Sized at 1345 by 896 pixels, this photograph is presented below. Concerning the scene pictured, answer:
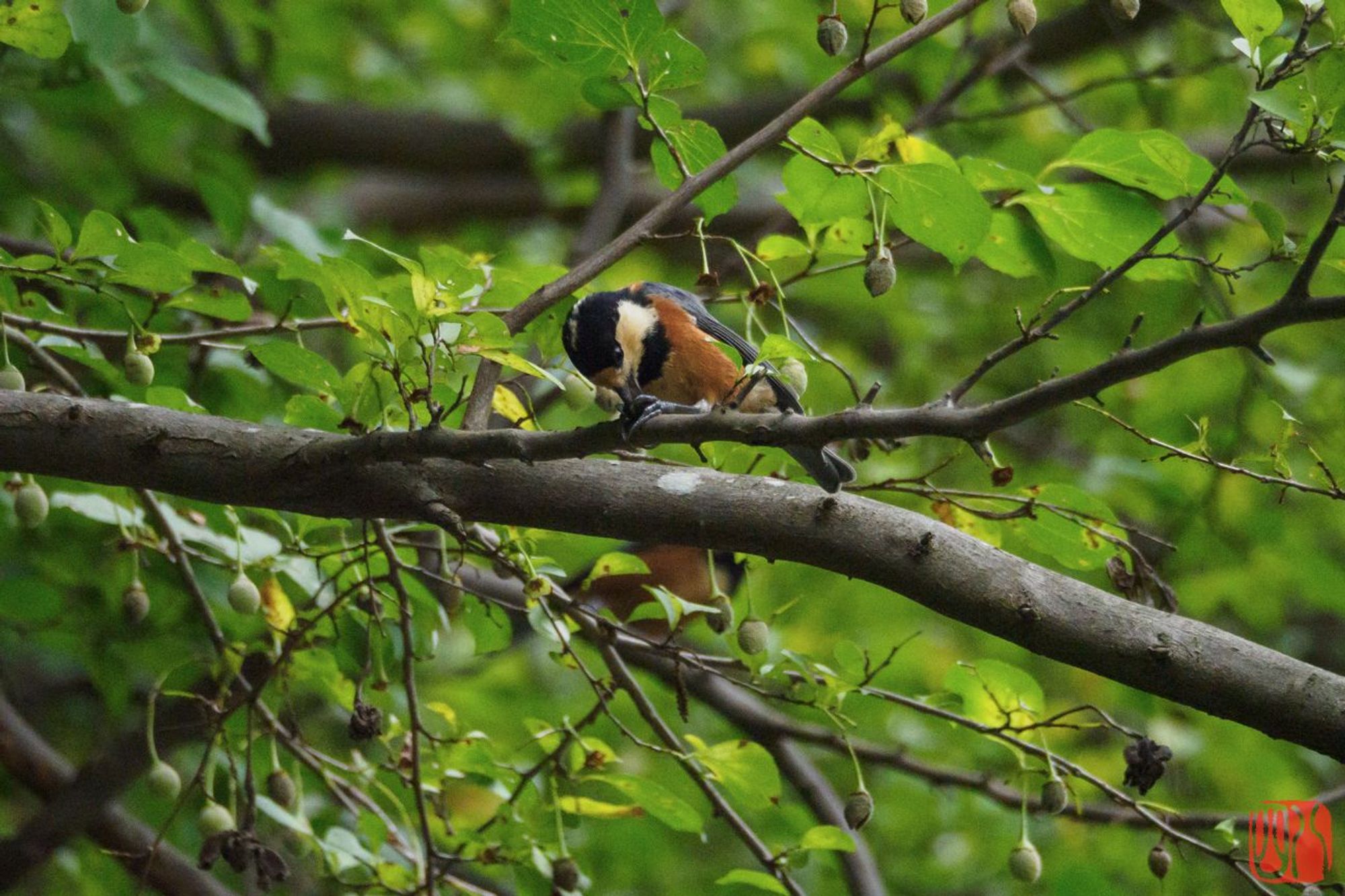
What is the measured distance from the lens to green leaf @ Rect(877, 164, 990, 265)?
2.14m

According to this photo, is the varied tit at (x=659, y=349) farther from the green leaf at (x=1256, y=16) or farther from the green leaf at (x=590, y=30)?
the green leaf at (x=1256, y=16)

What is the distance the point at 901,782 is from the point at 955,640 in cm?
94

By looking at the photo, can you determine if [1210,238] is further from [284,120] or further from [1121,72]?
[284,120]

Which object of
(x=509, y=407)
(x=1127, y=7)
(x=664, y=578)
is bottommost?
(x=664, y=578)

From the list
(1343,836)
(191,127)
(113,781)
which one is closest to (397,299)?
(113,781)

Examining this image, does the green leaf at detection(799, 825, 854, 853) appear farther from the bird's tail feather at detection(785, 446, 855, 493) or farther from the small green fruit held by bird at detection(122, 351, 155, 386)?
the small green fruit held by bird at detection(122, 351, 155, 386)

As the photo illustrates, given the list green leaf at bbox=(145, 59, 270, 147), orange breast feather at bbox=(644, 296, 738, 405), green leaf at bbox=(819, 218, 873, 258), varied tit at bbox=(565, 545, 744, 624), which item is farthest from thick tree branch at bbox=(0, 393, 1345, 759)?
varied tit at bbox=(565, 545, 744, 624)

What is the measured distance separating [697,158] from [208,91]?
1379mm

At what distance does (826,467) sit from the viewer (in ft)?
8.05

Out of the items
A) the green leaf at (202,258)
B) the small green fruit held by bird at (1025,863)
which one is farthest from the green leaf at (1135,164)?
the green leaf at (202,258)

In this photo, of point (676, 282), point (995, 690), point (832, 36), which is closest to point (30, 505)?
point (832, 36)

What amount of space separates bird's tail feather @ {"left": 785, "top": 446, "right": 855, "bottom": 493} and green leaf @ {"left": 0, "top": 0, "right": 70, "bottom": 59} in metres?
1.44

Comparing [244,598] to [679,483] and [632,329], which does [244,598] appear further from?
[632,329]

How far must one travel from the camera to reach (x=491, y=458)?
5.97 feet
